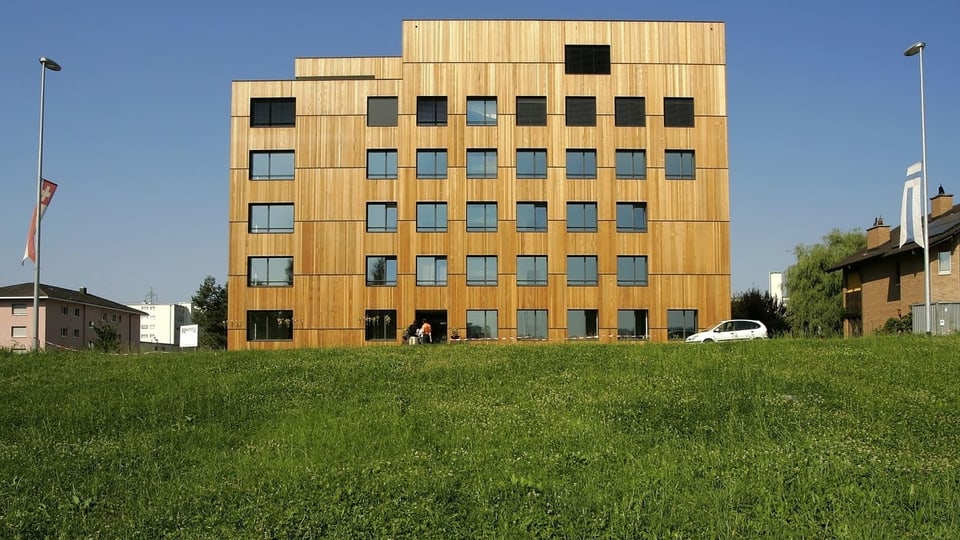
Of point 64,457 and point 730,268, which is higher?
point 730,268

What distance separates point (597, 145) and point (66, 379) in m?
32.3

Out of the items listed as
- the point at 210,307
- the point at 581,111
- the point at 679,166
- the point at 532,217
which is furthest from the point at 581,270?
the point at 210,307

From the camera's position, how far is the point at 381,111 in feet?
152

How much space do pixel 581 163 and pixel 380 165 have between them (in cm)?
1109

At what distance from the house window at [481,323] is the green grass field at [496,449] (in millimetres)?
23922

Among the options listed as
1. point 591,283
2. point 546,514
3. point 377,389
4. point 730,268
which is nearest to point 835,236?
point 730,268

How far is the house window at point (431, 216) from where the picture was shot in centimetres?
4572

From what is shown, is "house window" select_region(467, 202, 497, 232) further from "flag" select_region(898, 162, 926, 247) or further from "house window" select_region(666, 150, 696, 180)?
"flag" select_region(898, 162, 926, 247)

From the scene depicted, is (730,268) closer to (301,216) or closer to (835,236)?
(301,216)

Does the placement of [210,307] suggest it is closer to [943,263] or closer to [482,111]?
[482,111]

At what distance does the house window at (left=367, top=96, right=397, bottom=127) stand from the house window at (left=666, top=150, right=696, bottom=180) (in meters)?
15.3

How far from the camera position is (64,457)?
13289mm

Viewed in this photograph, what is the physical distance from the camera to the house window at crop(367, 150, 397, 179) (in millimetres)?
46062

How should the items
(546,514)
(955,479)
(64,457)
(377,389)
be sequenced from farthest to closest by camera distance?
1. (377,389)
2. (64,457)
3. (955,479)
4. (546,514)
